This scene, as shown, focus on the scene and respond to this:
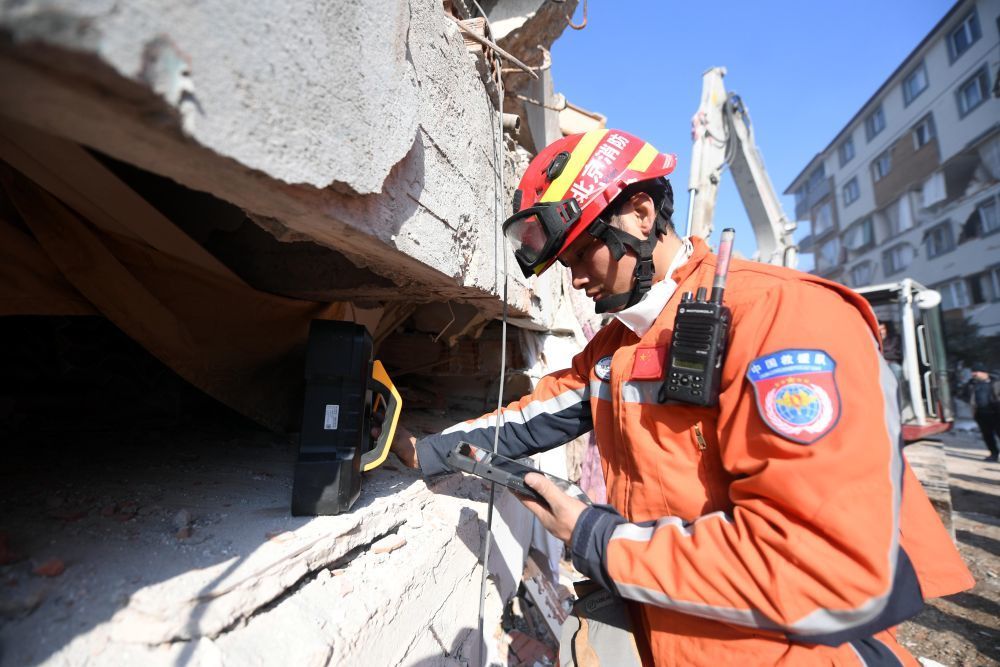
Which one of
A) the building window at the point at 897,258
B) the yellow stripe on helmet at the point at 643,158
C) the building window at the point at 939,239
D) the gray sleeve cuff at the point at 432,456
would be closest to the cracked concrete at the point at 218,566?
the gray sleeve cuff at the point at 432,456

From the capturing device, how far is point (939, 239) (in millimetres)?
20812

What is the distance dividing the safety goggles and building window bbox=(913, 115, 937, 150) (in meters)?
28.8

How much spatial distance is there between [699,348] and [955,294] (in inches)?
1054

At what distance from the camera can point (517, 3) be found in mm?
2623

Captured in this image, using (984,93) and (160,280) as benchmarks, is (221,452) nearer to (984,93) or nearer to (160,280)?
(160,280)

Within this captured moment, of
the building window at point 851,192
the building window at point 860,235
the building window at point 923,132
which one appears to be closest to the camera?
the building window at point 923,132

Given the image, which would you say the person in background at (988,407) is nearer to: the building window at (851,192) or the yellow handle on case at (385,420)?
the yellow handle on case at (385,420)

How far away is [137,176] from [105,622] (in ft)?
3.85

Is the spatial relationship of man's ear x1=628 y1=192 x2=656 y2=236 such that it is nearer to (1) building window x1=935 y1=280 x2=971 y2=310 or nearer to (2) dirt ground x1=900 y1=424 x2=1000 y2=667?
(2) dirt ground x1=900 y1=424 x2=1000 y2=667

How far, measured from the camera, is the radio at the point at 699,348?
117 cm

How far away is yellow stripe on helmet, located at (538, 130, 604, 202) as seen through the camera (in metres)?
1.68

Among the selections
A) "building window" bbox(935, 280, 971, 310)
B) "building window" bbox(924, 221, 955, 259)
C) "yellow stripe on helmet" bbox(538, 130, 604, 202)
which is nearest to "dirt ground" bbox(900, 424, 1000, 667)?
"yellow stripe on helmet" bbox(538, 130, 604, 202)

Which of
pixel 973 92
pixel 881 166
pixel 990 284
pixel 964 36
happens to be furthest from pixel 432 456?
pixel 881 166

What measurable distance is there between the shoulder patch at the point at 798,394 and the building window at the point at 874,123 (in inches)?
1277
